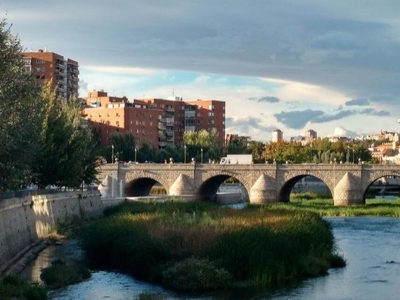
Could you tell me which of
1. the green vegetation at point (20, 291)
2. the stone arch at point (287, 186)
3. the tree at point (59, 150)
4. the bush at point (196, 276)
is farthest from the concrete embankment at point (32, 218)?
the stone arch at point (287, 186)

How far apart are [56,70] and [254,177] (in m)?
54.9

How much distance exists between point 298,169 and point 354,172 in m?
7.72

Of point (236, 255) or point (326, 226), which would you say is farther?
point (326, 226)

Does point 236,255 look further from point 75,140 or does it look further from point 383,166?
point 383,166

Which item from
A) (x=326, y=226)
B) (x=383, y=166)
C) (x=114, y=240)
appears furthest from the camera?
(x=383, y=166)

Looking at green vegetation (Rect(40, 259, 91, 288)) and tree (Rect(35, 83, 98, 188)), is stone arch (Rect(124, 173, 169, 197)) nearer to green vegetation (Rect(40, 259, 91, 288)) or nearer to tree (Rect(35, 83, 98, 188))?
tree (Rect(35, 83, 98, 188))

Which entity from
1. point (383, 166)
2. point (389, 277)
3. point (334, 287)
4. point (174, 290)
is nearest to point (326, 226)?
point (389, 277)

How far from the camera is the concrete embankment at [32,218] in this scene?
44281 millimetres

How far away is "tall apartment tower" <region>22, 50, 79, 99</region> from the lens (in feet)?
488

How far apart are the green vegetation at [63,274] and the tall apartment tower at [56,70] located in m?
101

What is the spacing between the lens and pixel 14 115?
Answer: 40.1 meters

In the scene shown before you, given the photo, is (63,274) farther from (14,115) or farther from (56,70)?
(56,70)

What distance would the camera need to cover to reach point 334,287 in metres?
40.6

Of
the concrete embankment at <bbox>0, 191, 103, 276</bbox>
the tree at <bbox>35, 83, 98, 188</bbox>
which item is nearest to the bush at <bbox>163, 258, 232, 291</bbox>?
the concrete embankment at <bbox>0, 191, 103, 276</bbox>
